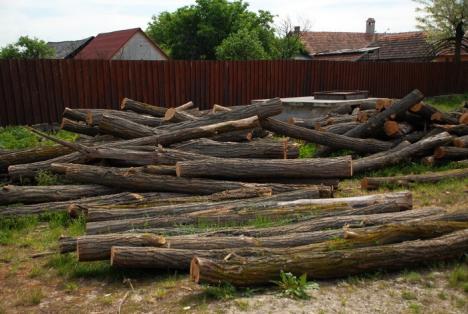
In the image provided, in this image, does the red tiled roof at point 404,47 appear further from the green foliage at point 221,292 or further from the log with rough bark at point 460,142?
the green foliage at point 221,292

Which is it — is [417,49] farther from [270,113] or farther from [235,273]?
[235,273]

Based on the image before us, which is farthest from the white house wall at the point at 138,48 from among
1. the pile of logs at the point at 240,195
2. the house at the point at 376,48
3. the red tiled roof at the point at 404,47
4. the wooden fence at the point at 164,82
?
the pile of logs at the point at 240,195

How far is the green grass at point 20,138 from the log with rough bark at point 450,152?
25.0 ft

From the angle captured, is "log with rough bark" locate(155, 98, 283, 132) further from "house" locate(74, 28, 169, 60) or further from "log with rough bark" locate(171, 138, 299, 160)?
"house" locate(74, 28, 169, 60)

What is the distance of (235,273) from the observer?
13.4 feet

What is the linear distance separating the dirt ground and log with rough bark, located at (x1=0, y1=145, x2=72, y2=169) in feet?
9.80

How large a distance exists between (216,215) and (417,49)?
36.2m

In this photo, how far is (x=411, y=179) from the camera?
26.3ft

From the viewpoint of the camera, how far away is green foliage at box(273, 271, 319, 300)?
4.04m

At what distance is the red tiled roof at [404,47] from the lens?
36.5 meters

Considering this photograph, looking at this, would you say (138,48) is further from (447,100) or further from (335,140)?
(335,140)

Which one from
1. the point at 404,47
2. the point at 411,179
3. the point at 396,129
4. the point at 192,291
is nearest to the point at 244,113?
the point at 411,179

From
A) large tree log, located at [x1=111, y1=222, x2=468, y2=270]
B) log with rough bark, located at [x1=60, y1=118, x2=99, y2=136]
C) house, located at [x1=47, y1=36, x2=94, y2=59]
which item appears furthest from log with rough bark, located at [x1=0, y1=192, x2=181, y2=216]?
house, located at [x1=47, y1=36, x2=94, y2=59]

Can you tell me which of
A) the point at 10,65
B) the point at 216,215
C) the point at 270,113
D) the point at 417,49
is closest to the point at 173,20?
the point at 417,49
